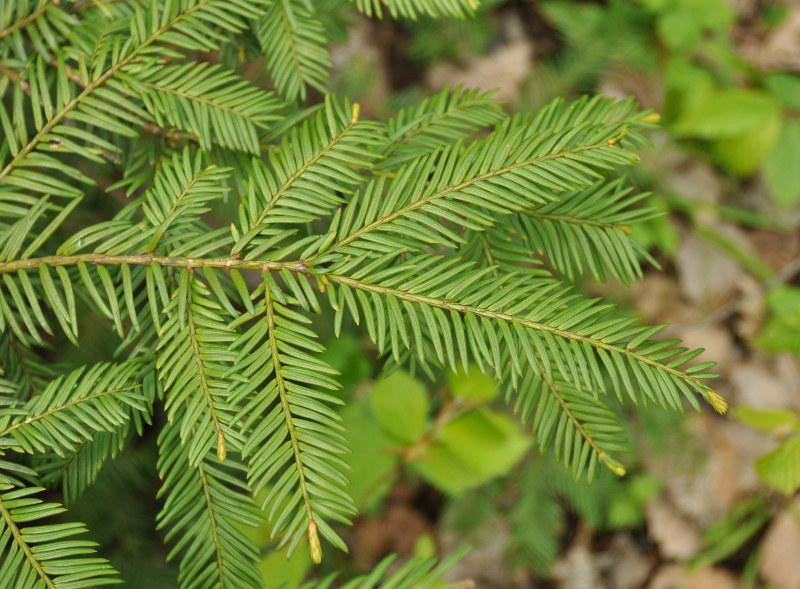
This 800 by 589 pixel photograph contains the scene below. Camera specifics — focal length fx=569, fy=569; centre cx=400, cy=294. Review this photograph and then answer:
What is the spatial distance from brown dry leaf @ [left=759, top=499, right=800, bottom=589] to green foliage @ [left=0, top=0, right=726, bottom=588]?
1.64 m

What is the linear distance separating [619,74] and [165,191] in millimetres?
2058

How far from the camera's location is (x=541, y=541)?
5.45 feet

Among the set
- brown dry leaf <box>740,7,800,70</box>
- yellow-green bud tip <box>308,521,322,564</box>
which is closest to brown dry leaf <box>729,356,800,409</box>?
brown dry leaf <box>740,7,800,70</box>

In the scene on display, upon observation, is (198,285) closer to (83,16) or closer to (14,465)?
(14,465)

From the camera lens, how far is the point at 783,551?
1.83 metres

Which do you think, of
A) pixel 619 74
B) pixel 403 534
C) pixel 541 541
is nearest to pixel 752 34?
pixel 619 74

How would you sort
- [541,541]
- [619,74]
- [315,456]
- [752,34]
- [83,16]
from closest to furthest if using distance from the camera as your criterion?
1. [315,456]
2. [83,16]
3. [541,541]
4. [619,74]
5. [752,34]

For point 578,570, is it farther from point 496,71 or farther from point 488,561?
point 496,71

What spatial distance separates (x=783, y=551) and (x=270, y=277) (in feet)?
6.62

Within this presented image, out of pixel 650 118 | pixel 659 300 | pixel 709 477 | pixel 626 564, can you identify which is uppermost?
pixel 650 118

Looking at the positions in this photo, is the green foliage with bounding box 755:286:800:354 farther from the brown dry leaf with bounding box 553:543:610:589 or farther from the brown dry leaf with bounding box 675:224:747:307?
the brown dry leaf with bounding box 553:543:610:589

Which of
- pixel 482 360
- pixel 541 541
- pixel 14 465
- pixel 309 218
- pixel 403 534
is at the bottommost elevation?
pixel 403 534

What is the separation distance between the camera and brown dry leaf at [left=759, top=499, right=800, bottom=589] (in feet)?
5.94

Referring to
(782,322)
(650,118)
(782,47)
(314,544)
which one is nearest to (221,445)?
(314,544)
